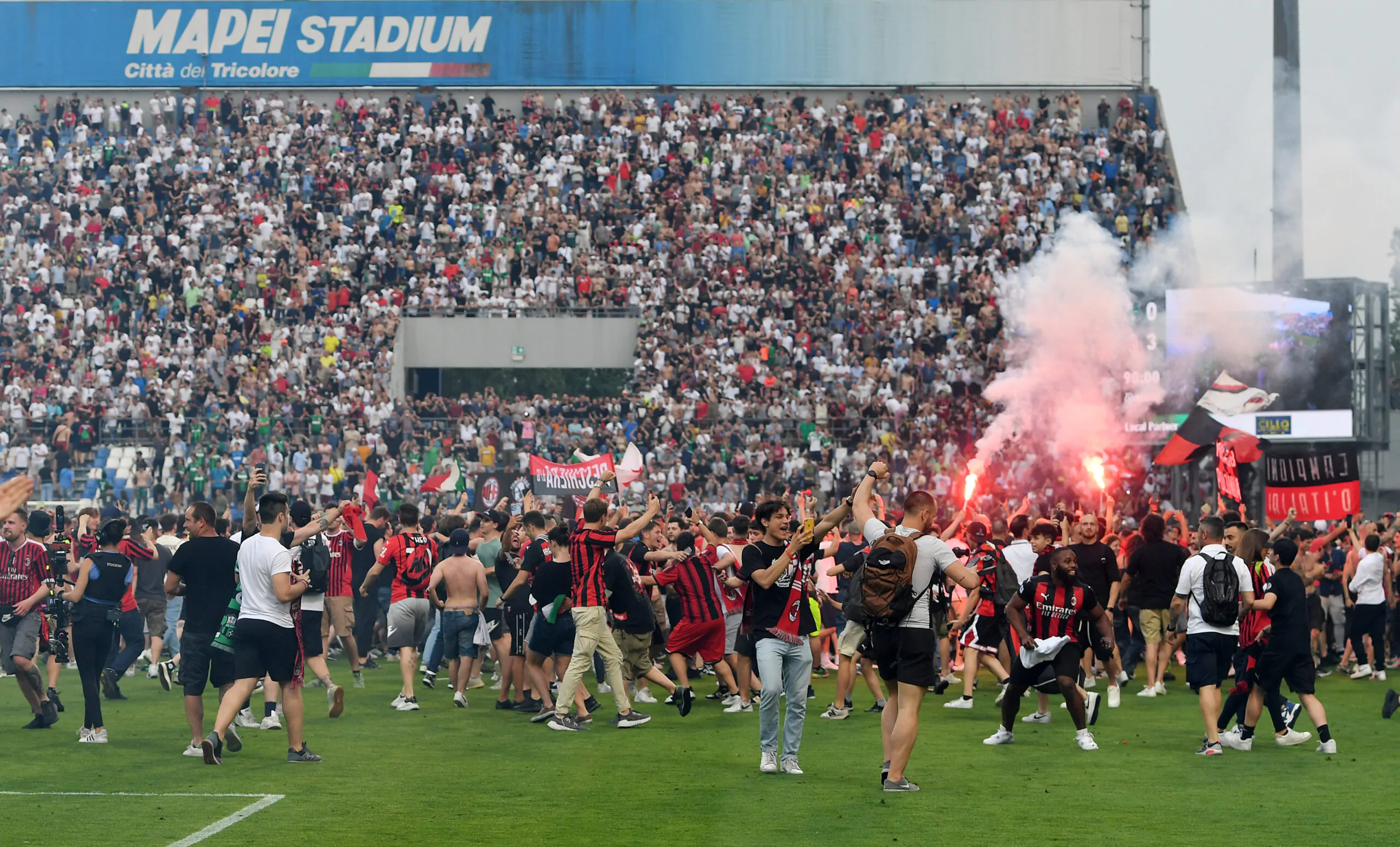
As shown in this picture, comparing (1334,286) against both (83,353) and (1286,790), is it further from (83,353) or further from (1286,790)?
(83,353)

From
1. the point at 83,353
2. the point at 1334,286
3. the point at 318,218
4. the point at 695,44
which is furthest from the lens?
the point at 695,44

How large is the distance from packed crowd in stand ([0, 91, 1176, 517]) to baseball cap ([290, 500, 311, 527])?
18806mm

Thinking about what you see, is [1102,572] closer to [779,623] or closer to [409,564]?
[779,623]

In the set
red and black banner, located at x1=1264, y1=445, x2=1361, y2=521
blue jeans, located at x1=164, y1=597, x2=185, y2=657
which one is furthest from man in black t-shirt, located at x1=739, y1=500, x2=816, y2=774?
red and black banner, located at x1=1264, y1=445, x2=1361, y2=521

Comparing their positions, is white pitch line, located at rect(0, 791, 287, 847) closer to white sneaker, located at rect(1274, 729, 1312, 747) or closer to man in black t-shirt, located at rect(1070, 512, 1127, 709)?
white sneaker, located at rect(1274, 729, 1312, 747)

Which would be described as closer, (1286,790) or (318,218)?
(1286,790)

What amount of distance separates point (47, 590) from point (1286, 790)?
357 inches

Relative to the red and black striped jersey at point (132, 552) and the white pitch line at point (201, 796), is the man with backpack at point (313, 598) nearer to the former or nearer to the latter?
the red and black striped jersey at point (132, 552)

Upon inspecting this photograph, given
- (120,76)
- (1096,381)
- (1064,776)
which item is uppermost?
(120,76)

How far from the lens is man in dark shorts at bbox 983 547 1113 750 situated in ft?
39.2

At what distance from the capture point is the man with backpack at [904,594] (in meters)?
Answer: 9.59

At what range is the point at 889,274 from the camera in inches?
1447

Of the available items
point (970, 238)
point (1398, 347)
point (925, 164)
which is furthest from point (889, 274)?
point (1398, 347)

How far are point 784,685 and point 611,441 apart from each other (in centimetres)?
2252
